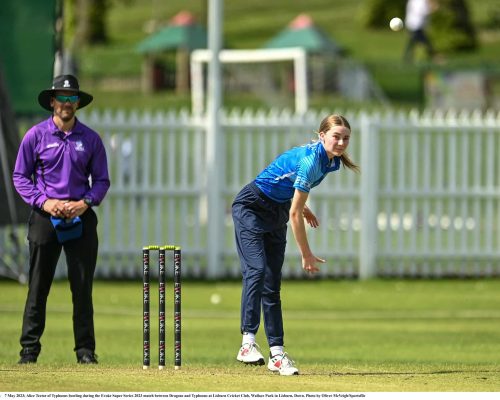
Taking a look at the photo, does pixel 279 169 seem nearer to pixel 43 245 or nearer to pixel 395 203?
pixel 43 245

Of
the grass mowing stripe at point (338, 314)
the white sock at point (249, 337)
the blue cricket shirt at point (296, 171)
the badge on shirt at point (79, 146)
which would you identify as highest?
the badge on shirt at point (79, 146)

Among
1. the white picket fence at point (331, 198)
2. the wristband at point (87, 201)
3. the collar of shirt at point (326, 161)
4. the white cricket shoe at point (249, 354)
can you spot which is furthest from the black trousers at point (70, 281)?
the white picket fence at point (331, 198)

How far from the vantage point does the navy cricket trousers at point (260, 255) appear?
10.5m

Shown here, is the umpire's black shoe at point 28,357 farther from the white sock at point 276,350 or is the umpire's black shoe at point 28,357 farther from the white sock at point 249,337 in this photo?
the white sock at point 276,350

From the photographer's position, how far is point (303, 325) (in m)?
16.1

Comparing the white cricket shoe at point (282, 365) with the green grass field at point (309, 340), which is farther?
the white cricket shoe at point (282, 365)

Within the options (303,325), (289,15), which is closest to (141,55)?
(289,15)

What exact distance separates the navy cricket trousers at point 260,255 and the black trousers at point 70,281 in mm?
1428

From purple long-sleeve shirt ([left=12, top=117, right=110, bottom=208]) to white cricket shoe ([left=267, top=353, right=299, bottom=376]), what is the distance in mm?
2071

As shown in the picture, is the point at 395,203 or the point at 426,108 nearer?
the point at 395,203

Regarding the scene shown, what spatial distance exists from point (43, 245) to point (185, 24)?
1258 inches

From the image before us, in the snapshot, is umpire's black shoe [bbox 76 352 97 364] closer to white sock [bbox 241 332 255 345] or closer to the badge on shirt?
white sock [bbox 241 332 255 345]

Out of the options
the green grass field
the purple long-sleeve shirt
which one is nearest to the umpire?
the purple long-sleeve shirt

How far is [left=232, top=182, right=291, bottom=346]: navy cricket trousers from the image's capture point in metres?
10.5
